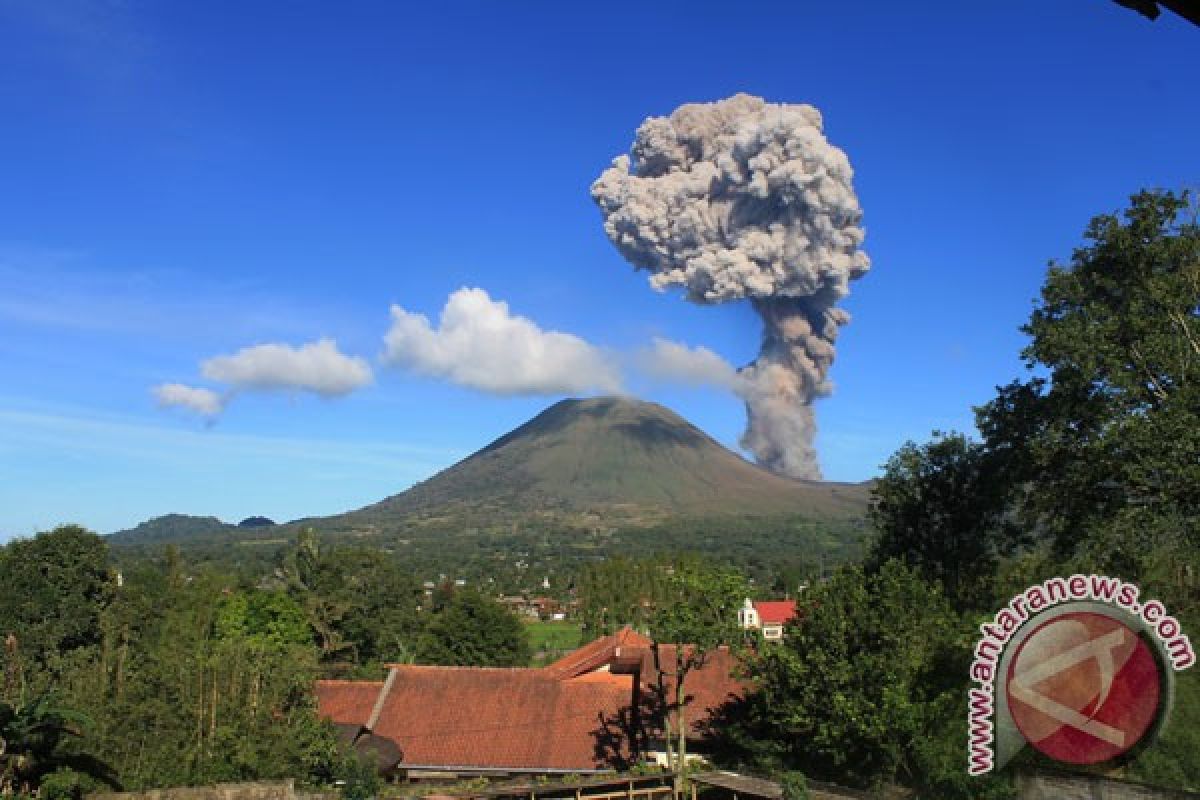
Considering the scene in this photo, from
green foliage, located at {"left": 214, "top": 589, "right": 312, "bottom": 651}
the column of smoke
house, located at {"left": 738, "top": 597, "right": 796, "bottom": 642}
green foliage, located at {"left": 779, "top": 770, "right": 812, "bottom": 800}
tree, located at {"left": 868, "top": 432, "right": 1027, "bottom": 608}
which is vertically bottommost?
green foliage, located at {"left": 779, "top": 770, "right": 812, "bottom": 800}

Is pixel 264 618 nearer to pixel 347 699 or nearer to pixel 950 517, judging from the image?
pixel 347 699

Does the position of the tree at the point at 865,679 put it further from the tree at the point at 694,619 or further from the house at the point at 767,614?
the house at the point at 767,614

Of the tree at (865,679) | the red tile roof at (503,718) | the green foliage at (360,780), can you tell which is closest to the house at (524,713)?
the red tile roof at (503,718)

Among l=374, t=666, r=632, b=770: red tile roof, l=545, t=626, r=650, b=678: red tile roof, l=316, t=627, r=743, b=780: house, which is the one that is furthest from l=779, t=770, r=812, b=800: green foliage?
l=545, t=626, r=650, b=678: red tile roof

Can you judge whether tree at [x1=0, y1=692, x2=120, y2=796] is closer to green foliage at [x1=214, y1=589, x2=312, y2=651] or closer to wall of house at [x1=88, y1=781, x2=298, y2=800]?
wall of house at [x1=88, y1=781, x2=298, y2=800]

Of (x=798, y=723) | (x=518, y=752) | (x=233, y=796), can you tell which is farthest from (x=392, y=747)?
(x=798, y=723)

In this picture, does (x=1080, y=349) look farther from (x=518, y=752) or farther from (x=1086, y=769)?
(x=518, y=752)

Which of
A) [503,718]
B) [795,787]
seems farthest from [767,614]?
[795,787]
